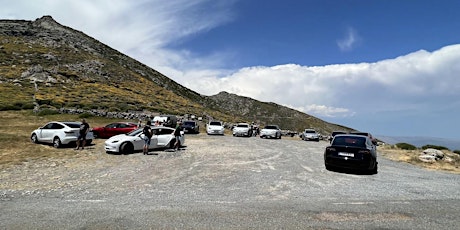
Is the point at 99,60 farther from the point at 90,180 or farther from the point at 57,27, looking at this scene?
the point at 90,180

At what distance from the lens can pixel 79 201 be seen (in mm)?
8250

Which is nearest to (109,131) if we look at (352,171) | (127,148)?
(127,148)

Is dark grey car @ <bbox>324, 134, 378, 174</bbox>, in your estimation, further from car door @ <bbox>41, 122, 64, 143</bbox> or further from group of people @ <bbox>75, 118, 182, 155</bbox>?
car door @ <bbox>41, 122, 64, 143</bbox>

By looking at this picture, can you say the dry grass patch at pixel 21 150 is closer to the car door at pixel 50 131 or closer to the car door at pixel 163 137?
the car door at pixel 50 131

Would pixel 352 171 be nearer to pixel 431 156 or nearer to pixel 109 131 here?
pixel 431 156

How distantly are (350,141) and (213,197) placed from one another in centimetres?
779

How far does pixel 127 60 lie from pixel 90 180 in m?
94.2

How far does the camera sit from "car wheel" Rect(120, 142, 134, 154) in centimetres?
1766

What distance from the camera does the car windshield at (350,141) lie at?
13.6m

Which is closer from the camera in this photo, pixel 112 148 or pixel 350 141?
pixel 350 141

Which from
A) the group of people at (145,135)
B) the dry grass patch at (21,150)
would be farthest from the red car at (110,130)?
the dry grass patch at (21,150)

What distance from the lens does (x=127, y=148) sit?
1792cm

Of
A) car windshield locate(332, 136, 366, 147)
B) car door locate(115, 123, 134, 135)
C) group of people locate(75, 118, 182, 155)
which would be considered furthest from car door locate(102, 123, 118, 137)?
car windshield locate(332, 136, 366, 147)

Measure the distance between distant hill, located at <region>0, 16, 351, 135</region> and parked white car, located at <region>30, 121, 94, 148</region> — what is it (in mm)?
21101
